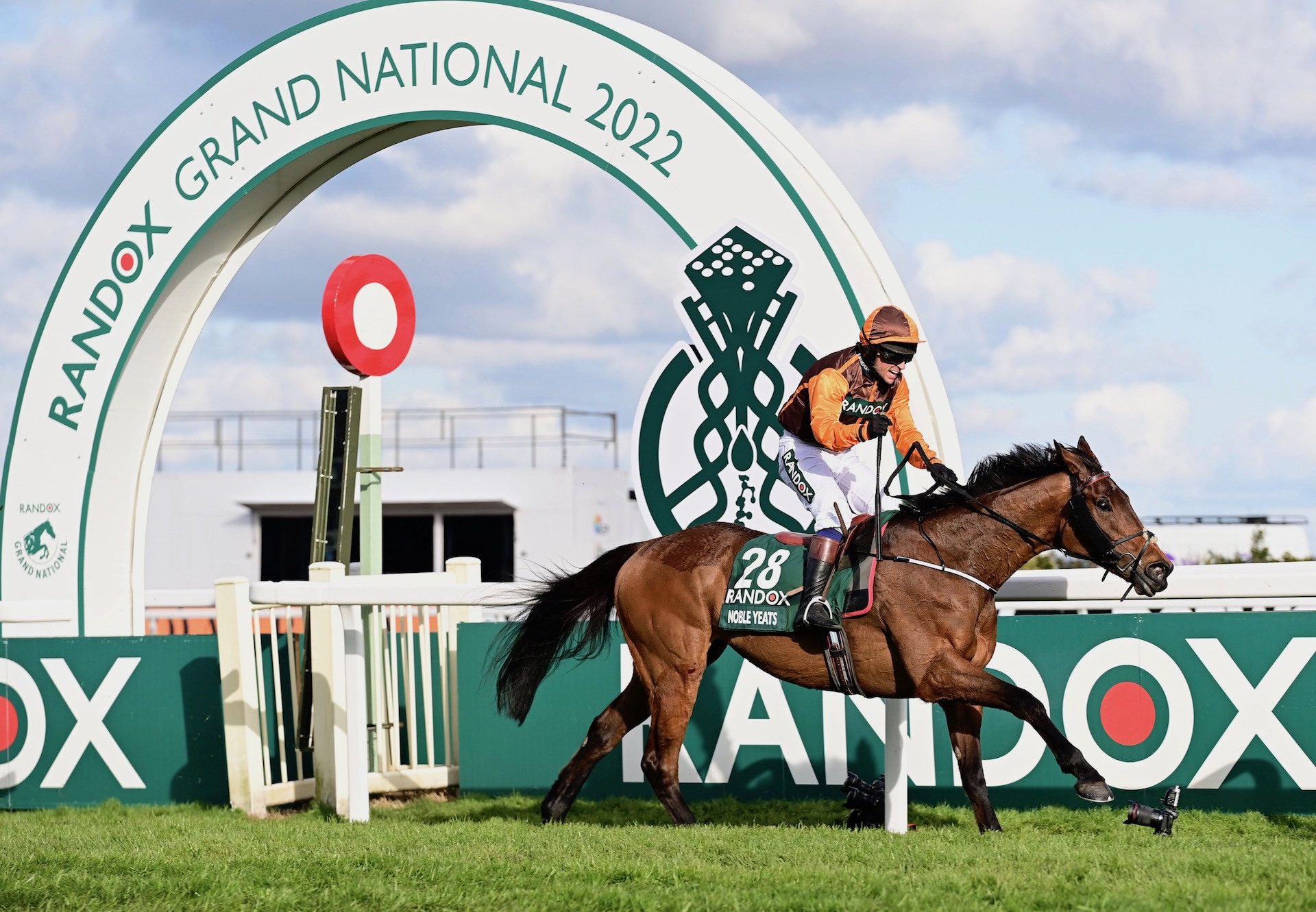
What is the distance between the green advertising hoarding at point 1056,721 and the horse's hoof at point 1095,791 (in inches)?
45.8

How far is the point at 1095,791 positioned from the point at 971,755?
616mm

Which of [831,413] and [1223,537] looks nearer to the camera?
[831,413]

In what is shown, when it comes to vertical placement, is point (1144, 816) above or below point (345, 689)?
below

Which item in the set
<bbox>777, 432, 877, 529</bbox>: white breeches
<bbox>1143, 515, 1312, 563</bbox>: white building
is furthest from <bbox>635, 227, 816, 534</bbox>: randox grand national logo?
<bbox>1143, 515, 1312, 563</bbox>: white building

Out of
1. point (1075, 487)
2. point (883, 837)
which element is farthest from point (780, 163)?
point (883, 837)

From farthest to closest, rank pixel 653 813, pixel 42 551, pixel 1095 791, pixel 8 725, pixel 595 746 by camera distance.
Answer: pixel 42 551 < pixel 8 725 < pixel 653 813 < pixel 595 746 < pixel 1095 791

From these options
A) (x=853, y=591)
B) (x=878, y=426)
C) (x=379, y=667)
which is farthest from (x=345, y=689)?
(x=878, y=426)

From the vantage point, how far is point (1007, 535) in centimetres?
518

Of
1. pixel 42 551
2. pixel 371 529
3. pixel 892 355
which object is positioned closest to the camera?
pixel 892 355

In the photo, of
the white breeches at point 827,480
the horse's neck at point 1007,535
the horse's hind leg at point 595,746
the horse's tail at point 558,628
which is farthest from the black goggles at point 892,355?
the horse's hind leg at point 595,746

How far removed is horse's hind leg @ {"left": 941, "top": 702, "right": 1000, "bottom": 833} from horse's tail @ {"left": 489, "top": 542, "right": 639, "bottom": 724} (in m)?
1.36

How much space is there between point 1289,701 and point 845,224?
258 centimetres

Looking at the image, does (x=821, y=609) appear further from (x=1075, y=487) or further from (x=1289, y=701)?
(x=1289, y=701)

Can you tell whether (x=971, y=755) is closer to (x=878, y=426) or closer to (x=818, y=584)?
(x=818, y=584)
